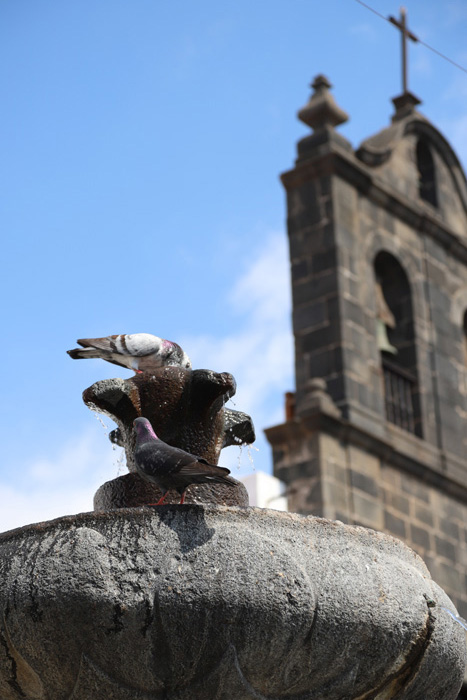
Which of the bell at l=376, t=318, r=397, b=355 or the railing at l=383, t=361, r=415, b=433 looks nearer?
the railing at l=383, t=361, r=415, b=433

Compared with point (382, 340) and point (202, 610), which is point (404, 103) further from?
point (202, 610)

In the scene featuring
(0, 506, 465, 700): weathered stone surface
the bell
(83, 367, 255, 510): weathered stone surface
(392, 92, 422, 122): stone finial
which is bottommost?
(0, 506, 465, 700): weathered stone surface

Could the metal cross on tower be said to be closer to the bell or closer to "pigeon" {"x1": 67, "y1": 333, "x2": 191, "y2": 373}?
the bell

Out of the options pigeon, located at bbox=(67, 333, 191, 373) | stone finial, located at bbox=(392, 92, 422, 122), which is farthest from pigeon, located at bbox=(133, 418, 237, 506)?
stone finial, located at bbox=(392, 92, 422, 122)

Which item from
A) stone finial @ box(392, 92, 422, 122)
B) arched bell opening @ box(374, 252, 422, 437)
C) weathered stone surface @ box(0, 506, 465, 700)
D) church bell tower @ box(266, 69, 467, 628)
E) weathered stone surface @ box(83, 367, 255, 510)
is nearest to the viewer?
weathered stone surface @ box(0, 506, 465, 700)

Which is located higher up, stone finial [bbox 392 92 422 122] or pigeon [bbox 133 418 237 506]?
stone finial [bbox 392 92 422 122]

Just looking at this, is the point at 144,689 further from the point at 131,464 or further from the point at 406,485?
the point at 406,485

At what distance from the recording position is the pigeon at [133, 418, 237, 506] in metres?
3.88

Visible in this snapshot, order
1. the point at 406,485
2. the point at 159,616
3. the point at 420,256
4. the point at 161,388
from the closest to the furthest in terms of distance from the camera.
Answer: the point at 159,616, the point at 161,388, the point at 406,485, the point at 420,256

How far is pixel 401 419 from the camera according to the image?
616 inches

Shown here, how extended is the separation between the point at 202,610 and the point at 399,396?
12184mm

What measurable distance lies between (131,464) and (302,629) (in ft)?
4.06

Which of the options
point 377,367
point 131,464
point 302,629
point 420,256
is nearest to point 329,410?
point 377,367

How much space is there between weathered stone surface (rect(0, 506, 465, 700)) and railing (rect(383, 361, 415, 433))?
1165 cm
